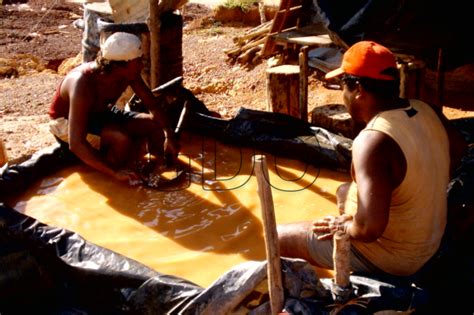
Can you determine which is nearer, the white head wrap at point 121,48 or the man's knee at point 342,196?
the man's knee at point 342,196

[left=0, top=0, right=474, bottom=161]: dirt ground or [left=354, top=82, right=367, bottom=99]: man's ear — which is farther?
[left=0, top=0, right=474, bottom=161]: dirt ground

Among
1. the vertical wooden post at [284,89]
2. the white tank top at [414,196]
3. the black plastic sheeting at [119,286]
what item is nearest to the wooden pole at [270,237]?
the black plastic sheeting at [119,286]

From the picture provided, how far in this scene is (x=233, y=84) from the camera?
8797 millimetres

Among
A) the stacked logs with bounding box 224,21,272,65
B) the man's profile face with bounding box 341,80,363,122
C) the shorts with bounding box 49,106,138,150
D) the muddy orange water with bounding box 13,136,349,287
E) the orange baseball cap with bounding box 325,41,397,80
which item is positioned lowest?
the muddy orange water with bounding box 13,136,349,287

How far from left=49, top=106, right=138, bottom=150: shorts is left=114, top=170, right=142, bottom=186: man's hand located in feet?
1.62

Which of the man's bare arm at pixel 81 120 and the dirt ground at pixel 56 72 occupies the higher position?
the man's bare arm at pixel 81 120

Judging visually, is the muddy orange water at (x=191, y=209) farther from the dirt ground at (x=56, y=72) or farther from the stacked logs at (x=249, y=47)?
the stacked logs at (x=249, y=47)

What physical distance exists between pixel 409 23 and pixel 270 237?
3671mm

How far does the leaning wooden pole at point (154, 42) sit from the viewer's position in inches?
227

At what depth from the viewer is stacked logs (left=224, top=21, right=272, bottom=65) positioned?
9273 mm

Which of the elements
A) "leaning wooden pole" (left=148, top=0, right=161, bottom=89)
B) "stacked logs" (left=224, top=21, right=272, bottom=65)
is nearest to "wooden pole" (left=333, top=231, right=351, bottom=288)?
"leaning wooden pole" (left=148, top=0, right=161, bottom=89)

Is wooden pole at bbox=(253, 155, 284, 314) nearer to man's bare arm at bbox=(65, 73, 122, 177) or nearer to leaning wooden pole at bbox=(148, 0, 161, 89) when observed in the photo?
man's bare arm at bbox=(65, 73, 122, 177)

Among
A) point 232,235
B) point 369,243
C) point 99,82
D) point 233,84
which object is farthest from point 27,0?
point 369,243

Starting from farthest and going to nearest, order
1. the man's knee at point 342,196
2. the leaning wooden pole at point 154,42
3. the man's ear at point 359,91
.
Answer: the leaning wooden pole at point 154,42 < the man's knee at point 342,196 < the man's ear at point 359,91
